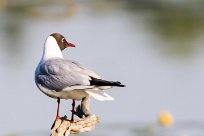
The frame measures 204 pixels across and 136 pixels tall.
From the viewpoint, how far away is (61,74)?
6754 millimetres

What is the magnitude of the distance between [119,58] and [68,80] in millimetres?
12187

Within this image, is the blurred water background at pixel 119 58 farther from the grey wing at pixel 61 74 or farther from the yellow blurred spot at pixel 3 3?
the grey wing at pixel 61 74

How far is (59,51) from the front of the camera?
723cm

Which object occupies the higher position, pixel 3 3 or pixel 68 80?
pixel 3 3

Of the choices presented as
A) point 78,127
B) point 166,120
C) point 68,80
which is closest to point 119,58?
point 166,120

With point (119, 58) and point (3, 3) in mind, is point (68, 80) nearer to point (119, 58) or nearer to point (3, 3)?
point (119, 58)

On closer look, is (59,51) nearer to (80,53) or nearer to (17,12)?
(80,53)

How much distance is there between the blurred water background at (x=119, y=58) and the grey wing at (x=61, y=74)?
4.52 m

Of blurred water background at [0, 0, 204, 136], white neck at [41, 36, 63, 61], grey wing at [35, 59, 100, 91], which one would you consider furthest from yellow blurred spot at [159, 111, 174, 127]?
grey wing at [35, 59, 100, 91]

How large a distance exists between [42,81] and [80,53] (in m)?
11.5

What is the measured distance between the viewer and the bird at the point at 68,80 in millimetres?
6418

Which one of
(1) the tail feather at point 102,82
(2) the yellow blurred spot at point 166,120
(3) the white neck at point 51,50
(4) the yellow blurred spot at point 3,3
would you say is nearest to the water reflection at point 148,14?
(4) the yellow blurred spot at point 3,3

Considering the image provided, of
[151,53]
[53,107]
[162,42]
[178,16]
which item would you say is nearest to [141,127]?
[53,107]

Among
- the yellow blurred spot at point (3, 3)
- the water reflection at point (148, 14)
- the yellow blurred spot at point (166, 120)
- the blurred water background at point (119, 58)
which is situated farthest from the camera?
the yellow blurred spot at point (3, 3)
